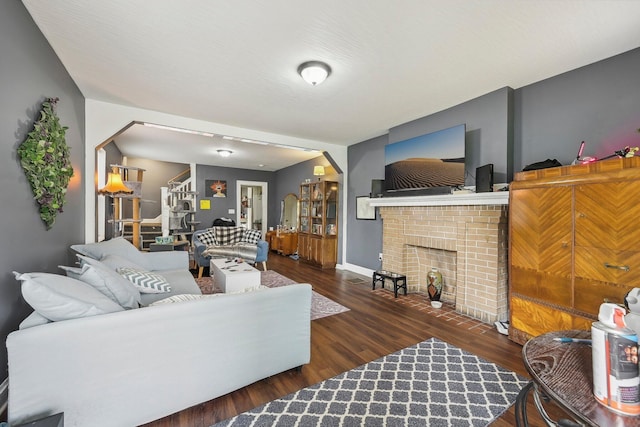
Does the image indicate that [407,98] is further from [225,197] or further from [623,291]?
[225,197]

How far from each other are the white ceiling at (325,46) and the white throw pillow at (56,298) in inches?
67.4

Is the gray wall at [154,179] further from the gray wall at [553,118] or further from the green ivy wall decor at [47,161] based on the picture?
the gray wall at [553,118]

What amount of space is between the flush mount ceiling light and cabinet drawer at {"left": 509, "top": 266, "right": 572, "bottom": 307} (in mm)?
2523

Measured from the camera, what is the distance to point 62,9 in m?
1.77

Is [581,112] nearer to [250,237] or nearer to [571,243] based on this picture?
[571,243]

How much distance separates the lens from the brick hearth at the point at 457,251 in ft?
9.48

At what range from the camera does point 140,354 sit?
1383 millimetres

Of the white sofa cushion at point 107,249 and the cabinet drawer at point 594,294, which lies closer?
the cabinet drawer at point 594,294

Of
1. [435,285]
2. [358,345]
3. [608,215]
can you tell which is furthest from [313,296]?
[608,215]

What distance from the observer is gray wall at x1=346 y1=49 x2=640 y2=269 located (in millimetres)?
2283

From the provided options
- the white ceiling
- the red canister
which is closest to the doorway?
the white ceiling

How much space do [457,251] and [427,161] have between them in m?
1.22

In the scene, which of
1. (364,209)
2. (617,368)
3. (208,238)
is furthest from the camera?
(208,238)

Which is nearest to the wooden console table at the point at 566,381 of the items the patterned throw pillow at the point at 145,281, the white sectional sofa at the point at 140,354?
the white sectional sofa at the point at 140,354
